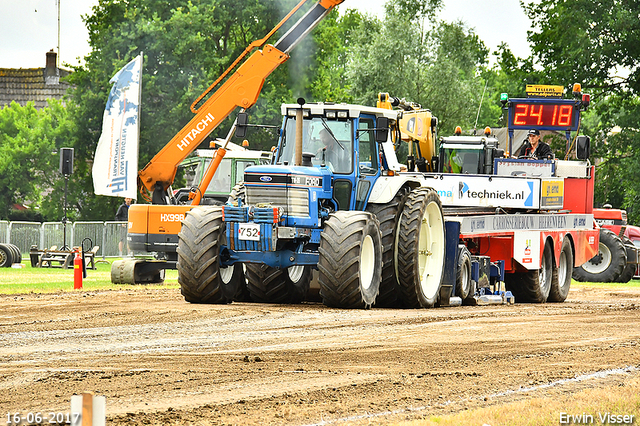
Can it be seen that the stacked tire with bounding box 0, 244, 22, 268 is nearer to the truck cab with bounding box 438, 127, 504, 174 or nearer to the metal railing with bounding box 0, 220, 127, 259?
the metal railing with bounding box 0, 220, 127, 259

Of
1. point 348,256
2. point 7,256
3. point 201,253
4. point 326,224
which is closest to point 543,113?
point 326,224

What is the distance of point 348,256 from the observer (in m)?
13.1

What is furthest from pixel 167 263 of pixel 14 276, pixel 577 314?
pixel 577 314

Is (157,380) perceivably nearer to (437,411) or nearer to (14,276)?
(437,411)

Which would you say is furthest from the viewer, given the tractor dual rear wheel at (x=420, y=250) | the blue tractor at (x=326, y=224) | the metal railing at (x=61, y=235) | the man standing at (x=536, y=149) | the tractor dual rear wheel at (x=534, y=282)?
the metal railing at (x=61, y=235)

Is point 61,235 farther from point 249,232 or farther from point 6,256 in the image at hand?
point 249,232

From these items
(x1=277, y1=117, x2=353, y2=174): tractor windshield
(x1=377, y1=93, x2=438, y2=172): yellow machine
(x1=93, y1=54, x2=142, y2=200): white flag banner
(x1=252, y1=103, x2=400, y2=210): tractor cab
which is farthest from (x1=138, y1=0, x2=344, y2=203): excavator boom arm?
(x1=277, y1=117, x2=353, y2=174): tractor windshield

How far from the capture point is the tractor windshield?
14.4 m

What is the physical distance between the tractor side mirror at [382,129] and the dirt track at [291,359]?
8.34 feet

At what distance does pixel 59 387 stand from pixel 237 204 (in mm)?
7064

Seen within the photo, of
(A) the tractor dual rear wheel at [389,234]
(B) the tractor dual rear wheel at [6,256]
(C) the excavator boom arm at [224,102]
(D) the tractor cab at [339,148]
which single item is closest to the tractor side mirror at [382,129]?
(D) the tractor cab at [339,148]

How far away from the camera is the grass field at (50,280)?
18.8m

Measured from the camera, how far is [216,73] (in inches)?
1642

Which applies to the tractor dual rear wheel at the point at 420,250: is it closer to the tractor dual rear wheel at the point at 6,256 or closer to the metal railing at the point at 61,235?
the tractor dual rear wheel at the point at 6,256
